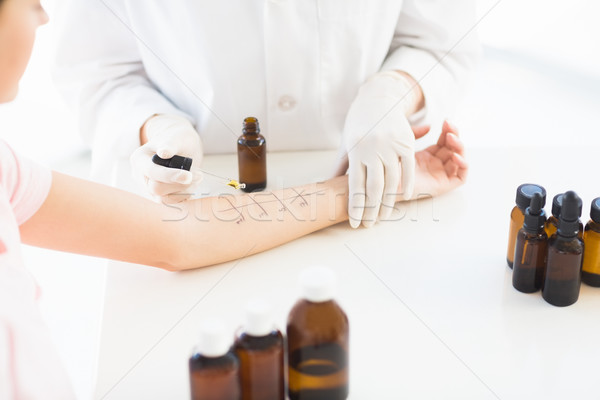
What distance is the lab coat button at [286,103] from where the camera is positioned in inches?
Answer: 59.4

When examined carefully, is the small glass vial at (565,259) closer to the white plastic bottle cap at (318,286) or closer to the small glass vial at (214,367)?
the white plastic bottle cap at (318,286)

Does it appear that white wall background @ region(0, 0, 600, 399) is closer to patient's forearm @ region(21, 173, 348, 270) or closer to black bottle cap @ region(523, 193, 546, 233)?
patient's forearm @ region(21, 173, 348, 270)

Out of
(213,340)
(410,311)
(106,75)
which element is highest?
(106,75)

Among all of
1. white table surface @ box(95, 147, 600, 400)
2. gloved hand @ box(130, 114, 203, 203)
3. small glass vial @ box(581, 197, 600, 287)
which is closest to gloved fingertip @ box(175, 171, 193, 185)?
gloved hand @ box(130, 114, 203, 203)

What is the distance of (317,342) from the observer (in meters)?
0.76

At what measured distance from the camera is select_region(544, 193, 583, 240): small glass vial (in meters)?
1.02

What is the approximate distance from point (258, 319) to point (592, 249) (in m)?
0.63

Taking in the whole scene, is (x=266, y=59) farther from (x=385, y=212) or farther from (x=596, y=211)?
(x=596, y=211)

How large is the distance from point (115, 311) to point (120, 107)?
630 millimetres

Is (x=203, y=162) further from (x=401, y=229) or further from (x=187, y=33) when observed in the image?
(x=401, y=229)

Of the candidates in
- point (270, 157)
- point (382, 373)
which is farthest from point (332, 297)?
point (270, 157)

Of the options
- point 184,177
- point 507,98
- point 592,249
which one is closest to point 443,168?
point 592,249

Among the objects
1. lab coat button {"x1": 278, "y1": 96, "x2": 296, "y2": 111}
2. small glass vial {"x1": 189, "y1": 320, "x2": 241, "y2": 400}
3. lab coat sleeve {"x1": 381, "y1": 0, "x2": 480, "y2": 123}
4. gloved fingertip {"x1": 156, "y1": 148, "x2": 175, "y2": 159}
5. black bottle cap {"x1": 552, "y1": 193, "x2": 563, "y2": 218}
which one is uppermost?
lab coat sleeve {"x1": 381, "y1": 0, "x2": 480, "y2": 123}

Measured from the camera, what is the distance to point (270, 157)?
1572 mm
